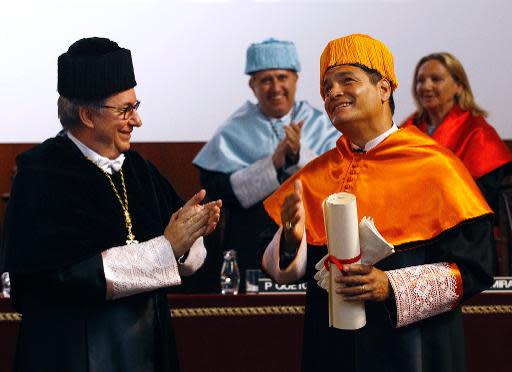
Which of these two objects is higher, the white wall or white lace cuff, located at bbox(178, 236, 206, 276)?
the white wall

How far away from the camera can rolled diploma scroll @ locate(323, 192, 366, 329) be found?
9.14ft

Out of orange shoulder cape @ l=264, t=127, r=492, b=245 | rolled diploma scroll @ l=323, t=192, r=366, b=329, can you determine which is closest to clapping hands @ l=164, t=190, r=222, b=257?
orange shoulder cape @ l=264, t=127, r=492, b=245

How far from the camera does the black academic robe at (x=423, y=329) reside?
9.82ft

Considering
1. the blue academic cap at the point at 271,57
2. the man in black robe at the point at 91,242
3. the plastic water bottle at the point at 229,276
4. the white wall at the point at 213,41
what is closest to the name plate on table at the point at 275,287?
the plastic water bottle at the point at 229,276

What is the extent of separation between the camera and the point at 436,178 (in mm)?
3072

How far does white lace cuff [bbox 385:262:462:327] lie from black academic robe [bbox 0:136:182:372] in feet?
2.75

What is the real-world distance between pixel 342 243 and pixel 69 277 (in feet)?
2.85

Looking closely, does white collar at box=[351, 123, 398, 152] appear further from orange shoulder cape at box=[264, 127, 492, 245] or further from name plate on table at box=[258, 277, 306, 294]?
name plate on table at box=[258, 277, 306, 294]

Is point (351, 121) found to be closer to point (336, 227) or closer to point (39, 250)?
point (336, 227)

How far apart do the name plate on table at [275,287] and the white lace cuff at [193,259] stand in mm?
1213

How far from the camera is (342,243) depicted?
2.83m

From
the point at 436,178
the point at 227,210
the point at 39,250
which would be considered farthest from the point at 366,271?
the point at 227,210

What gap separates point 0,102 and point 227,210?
81.7 inches

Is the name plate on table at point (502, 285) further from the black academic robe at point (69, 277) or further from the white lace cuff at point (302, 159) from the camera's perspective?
the black academic robe at point (69, 277)
